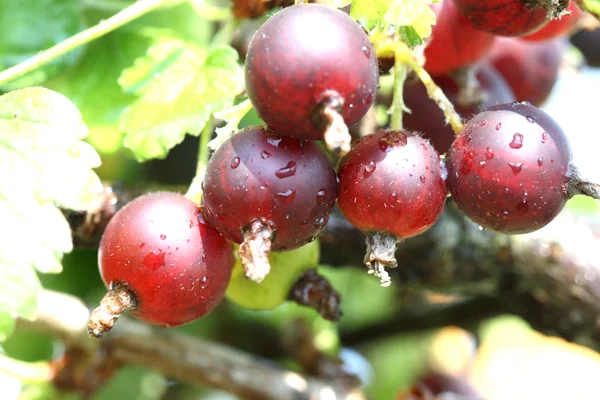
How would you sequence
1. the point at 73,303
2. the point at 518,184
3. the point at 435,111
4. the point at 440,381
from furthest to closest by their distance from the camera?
the point at 440,381 < the point at 73,303 < the point at 435,111 < the point at 518,184

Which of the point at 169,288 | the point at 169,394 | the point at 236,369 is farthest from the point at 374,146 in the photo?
the point at 169,394

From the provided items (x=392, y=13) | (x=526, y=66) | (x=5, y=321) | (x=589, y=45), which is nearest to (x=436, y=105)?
(x=392, y=13)

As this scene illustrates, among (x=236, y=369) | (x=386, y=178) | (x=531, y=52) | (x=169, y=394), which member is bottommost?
(x=169, y=394)

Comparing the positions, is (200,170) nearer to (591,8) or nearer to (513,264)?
(591,8)

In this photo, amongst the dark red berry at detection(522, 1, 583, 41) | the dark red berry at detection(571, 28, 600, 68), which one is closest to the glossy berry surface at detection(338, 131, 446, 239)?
the dark red berry at detection(522, 1, 583, 41)

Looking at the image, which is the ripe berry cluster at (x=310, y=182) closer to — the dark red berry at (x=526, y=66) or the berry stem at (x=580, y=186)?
the berry stem at (x=580, y=186)

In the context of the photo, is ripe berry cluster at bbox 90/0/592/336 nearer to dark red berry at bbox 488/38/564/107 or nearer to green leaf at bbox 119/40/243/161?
green leaf at bbox 119/40/243/161

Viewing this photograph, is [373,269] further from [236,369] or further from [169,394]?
[169,394]
